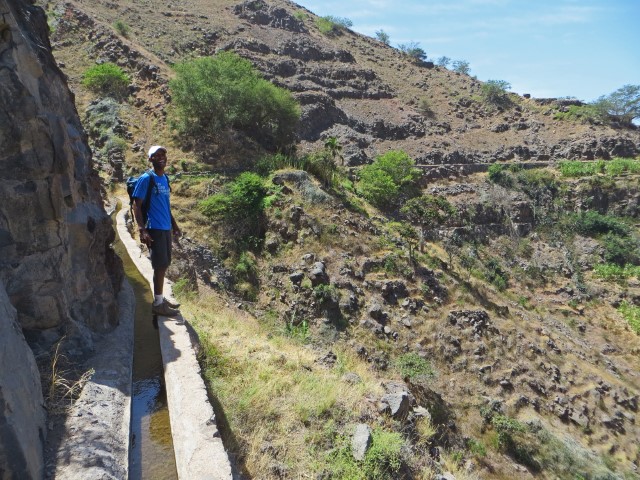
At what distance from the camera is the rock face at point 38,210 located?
3.09 metres

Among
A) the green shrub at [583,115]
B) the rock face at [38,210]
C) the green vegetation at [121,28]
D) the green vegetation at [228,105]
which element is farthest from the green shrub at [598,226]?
the green vegetation at [121,28]

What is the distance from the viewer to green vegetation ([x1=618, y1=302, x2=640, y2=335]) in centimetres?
2220

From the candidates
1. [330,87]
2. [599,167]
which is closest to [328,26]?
[330,87]

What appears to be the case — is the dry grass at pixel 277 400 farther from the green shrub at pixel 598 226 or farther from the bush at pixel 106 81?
the green shrub at pixel 598 226

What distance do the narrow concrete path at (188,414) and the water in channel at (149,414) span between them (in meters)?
0.12

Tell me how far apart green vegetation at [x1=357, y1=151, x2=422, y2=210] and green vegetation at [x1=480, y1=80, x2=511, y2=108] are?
23466mm

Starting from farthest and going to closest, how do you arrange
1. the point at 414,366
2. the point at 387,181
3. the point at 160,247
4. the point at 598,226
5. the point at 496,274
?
the point at 598,226
the point at 496,274
the point at 387,181
the point at 414,366
the point at 160,247

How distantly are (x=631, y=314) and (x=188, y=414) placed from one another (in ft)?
89.7

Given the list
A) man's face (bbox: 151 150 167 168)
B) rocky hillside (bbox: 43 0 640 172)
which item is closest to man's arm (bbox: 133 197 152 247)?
man's face (bbox: 151 150 167 168)

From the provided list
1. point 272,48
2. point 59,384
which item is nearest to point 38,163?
point 59,384

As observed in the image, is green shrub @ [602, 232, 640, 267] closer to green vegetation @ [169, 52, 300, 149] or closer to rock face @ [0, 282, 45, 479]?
green vegetation @ [169, 52, 300, 149]

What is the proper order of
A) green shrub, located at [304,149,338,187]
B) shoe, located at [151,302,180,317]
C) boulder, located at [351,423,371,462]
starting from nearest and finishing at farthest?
boulder, located at [351,423,371,462] < shoe, located at [151,302,180,317] < green shrub, located at [304,149,338,187]

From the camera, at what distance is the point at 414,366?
1360 cm

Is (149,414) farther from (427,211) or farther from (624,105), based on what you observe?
(624,105)
